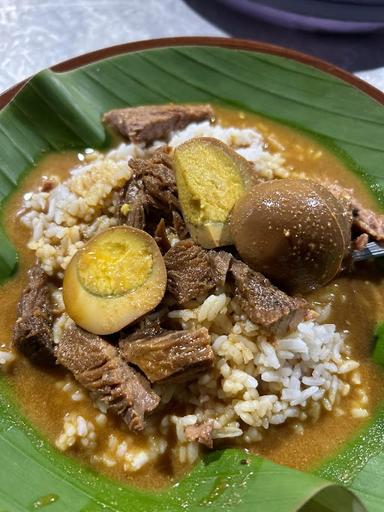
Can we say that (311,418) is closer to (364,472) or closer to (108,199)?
(364,472)

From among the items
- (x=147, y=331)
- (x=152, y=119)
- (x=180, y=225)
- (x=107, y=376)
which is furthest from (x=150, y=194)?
(x=107, y=376)

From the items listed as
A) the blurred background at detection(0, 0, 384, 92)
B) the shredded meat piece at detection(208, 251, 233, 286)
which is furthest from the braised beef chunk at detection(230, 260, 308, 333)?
the blurred background at detection(0, 0, 384, 92)

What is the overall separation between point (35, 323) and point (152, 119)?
152cm

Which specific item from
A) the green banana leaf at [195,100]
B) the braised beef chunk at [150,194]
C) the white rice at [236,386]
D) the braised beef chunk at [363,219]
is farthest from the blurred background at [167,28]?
the white rice at [236,386]

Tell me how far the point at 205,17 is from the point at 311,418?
11.8 feet

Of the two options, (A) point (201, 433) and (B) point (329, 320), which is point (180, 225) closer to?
(B) point (329, 320)

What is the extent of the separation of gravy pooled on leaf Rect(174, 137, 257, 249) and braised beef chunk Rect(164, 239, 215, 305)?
4.0 inches

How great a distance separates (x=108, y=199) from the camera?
10.9 feet

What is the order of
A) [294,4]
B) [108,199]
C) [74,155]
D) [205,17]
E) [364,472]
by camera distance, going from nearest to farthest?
[364,472]
[108,199]
[74,155]
[294,4]
[205,17]

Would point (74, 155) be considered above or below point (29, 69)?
below

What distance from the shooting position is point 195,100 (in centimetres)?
392

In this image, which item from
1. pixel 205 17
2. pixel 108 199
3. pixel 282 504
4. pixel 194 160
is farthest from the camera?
pixel 205 17

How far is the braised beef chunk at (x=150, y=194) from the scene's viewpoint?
311 cm

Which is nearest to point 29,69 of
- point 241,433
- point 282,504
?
point 241,433
